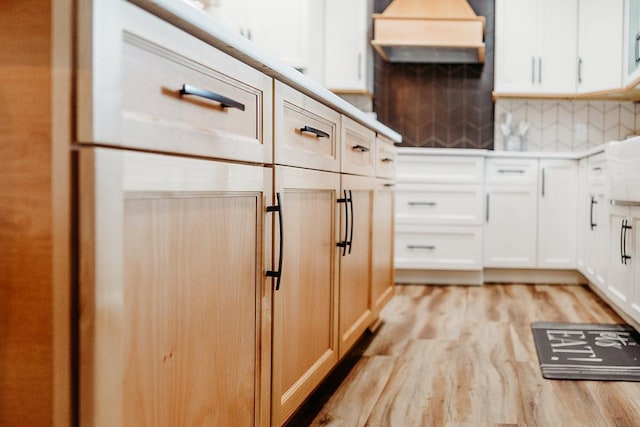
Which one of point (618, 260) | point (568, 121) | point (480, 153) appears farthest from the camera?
point (568, 121)

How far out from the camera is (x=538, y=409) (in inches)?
67.4

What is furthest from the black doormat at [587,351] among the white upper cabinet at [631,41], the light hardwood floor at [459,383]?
the white upper cabinet at [631,41]

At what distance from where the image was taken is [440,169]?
383cm

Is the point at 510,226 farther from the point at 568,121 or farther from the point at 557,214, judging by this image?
the point at 568,121

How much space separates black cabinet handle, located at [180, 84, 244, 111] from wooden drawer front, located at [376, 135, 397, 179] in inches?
59.5

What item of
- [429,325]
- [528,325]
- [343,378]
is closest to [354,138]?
[343,378]

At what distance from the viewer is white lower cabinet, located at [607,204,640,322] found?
7.87 ft

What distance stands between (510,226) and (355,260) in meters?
2.20

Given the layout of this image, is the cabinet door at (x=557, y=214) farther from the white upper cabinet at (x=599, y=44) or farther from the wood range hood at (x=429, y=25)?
the wood range hood at (x=429, y=25)

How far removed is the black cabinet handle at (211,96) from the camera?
0.84 meters

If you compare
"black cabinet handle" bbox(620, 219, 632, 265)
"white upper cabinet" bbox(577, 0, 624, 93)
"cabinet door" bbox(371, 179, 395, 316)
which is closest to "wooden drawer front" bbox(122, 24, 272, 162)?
"cabinet door" bbox(371, 179, 395, 316)

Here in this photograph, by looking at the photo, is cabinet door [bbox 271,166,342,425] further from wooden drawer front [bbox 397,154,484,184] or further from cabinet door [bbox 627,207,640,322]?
wooden drawer front [bbox 397,154,484,184]

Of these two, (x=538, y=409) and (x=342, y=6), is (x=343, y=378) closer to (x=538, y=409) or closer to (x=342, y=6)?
(x=538, y=409)

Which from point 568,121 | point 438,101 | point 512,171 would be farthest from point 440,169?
point 568,121
